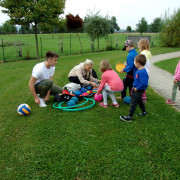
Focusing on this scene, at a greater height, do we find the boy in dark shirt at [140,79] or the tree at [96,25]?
the tree at [96,25]

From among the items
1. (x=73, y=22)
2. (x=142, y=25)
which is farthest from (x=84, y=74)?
(x=142, y=25)

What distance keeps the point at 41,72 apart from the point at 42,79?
1.28ft

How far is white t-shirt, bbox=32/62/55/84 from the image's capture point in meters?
4.78

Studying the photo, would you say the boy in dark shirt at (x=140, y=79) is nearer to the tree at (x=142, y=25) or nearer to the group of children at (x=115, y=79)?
the group of children at (x=115, y=79)

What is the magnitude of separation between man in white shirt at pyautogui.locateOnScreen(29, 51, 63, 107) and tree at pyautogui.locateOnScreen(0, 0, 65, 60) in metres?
9.08

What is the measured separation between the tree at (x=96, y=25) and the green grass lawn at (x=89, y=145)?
16.9 metres

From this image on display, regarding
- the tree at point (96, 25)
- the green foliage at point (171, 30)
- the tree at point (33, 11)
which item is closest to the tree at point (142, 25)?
the green foliage at point (171, 30)

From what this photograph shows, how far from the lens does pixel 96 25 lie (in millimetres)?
19984

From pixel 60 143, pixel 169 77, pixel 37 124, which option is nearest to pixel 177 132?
pixel 60 143

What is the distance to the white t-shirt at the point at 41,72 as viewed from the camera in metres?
4.78

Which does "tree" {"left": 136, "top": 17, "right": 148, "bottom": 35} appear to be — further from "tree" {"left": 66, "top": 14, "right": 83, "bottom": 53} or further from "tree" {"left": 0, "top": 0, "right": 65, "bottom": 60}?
"tree" {"left": 0, "top": 0, "right": 65, "bottom": 60}

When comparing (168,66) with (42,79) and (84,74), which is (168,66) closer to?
(84,74)

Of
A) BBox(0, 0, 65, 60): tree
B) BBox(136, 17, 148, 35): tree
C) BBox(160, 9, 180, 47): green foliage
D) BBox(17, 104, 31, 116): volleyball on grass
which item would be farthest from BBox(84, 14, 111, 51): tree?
BBox(136, 17, 148, 35): tree

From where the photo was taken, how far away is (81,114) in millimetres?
4582
